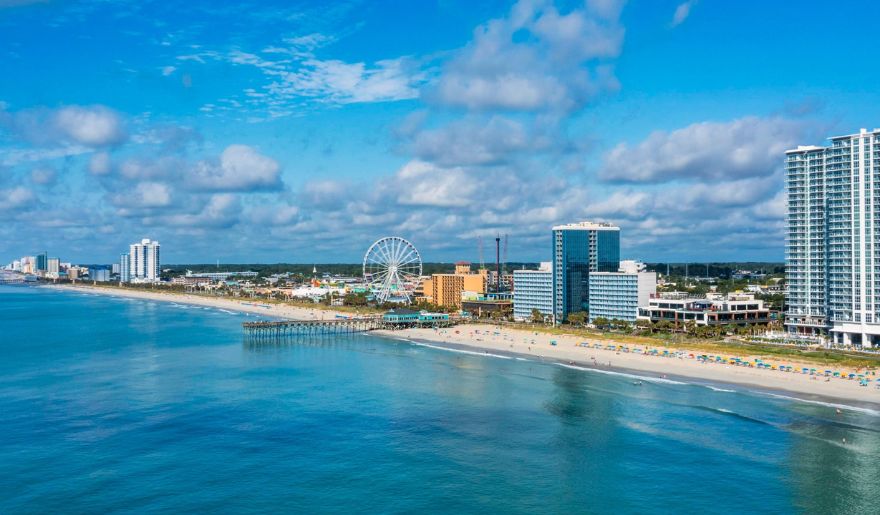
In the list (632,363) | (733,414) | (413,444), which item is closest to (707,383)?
(632,363)

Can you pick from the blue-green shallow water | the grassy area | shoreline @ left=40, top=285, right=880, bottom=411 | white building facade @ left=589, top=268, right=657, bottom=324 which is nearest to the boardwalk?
shoreline @ left=40, top=285, right=880, bottom=411

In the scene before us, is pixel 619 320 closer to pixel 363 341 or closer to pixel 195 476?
pixel 363 341

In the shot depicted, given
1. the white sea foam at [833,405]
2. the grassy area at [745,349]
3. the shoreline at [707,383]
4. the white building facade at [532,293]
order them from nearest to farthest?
the white sea foam at [833,405] < the shoreline at [707,383] < the grassy area at [745,349] < the white building facade at [532,293]

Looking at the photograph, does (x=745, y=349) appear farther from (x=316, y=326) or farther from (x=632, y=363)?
(x=316, y=326)

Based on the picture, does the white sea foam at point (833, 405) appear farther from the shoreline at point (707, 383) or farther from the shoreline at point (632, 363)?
the shoreline at point (632, 363)

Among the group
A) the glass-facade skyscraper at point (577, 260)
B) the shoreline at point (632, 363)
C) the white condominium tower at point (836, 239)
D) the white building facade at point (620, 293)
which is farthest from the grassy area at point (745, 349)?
the glass-facade skyscraper at point (577, 260)

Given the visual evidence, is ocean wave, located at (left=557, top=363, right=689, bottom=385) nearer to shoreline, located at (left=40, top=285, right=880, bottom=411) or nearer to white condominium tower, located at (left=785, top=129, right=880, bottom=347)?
shoreline, located at (left=40, top=285, right=880, bottom=411)
